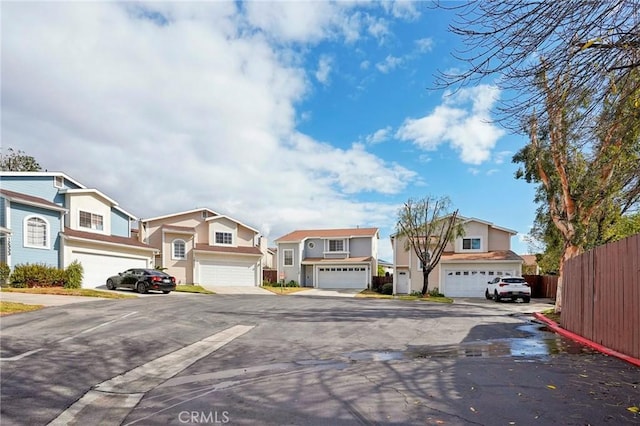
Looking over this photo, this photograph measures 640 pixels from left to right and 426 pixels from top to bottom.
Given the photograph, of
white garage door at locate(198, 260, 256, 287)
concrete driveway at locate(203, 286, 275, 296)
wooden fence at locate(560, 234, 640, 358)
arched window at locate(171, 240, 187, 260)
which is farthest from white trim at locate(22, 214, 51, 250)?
wooden fence at locate(560, 234, 640, 358)

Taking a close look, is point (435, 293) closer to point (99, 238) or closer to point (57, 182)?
point (99, 238)

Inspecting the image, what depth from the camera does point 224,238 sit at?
1468 inches

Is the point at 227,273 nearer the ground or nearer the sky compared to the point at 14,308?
nearer the ground

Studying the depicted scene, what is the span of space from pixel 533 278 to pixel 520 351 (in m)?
30.3

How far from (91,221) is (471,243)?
2848 cm

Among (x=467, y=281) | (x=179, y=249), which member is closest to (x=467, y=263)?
(x=467, y=281)

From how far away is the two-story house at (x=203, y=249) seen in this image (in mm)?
34531

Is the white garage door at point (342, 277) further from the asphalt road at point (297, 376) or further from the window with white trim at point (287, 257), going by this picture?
the asphalt road at point (297, 376)

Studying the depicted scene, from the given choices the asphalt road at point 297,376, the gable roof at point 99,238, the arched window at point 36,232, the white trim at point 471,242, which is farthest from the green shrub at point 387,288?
the asphalt road at point 297,376

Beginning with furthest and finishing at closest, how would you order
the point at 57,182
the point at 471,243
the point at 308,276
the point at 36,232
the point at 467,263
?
the point at 308,276
the point at 471,243
the point at 467,263
the point at 57,182
the point at 36,232

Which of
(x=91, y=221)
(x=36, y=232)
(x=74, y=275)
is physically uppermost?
(x=91, y=221)

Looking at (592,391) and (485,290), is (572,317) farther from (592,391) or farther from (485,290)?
(485,290)

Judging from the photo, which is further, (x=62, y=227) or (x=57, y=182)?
(x=57, y=182)

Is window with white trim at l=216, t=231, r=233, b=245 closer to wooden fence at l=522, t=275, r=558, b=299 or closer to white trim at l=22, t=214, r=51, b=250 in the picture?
white trim at l=22, t=214, r=51, b=250
